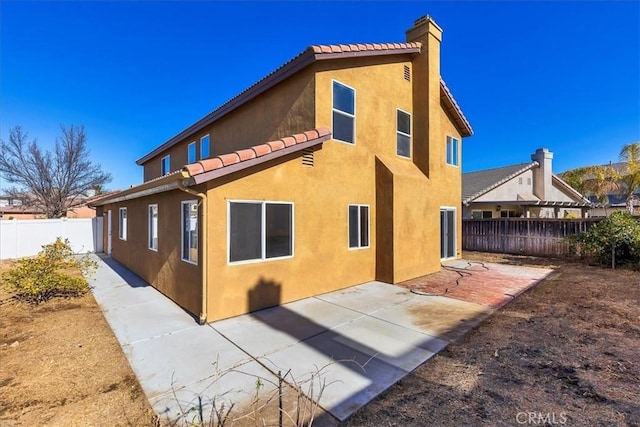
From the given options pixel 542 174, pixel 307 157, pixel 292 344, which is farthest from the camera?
pixel 542 174

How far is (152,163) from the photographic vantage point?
62.7ft

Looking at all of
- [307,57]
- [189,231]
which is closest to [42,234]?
[189,231]

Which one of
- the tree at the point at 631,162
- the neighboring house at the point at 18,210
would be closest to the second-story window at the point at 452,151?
the tree at the point at 631,162

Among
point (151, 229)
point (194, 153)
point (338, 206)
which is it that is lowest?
point (151, 229)

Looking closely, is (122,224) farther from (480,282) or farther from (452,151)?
(452,151)

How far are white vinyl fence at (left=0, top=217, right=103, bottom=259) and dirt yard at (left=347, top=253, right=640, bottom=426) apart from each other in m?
19.1

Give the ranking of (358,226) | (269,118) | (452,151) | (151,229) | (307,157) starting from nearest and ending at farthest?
(307,157), (151,229), (358,226), (269,118), (452,151)

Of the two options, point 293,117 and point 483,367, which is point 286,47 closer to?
point 293,117

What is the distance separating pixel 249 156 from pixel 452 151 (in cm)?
1033

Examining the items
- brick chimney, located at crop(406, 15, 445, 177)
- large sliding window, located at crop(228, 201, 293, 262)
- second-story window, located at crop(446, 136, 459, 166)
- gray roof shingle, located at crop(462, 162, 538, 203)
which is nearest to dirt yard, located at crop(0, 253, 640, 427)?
large sliding window, located at crop(228, 201, 293, 262)

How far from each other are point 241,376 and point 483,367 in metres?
3.36

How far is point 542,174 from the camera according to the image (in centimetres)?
2272

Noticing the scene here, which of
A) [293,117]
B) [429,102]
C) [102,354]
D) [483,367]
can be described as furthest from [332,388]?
[429,102]

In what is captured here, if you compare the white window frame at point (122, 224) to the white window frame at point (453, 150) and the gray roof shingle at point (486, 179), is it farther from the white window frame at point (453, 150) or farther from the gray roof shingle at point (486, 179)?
the gray roof shingle at point (486, 179)
